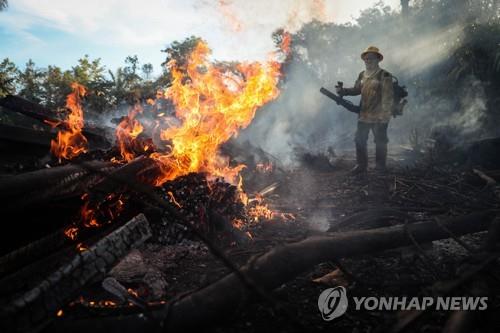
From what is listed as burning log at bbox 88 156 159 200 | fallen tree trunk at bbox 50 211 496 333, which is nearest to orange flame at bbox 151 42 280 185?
burning log at bbox 88 156 159 200

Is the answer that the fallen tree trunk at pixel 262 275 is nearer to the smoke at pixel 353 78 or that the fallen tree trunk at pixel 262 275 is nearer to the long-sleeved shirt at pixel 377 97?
the long-sleeved shirt at pixel 377 97

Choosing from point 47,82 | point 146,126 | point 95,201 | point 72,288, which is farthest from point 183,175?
point 47,82

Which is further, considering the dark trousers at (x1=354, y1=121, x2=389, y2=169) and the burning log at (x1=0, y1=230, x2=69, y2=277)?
the dark trousers at (x1=354, y1=121, x2=389, y2=169)

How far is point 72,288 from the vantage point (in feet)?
6.92

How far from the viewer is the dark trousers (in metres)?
7.61

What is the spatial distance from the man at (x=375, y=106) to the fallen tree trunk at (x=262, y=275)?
14.3ft

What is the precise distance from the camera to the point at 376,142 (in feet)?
25.4

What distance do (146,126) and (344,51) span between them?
21.8 meters

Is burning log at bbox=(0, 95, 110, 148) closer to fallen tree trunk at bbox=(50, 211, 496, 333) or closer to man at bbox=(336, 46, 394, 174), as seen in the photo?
fallen tree trunk at bbox=(50, 211, 496, 333)

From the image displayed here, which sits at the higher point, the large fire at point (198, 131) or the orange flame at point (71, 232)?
the large fire at point (198, 131)

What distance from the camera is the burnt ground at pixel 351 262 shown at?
2.45 m

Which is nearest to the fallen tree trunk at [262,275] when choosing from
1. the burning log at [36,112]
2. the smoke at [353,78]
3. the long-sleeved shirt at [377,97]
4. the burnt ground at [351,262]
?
the burnt ground at [351,262]

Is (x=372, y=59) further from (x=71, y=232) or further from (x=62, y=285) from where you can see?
(x=62, y=285)

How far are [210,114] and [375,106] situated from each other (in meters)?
3.96
